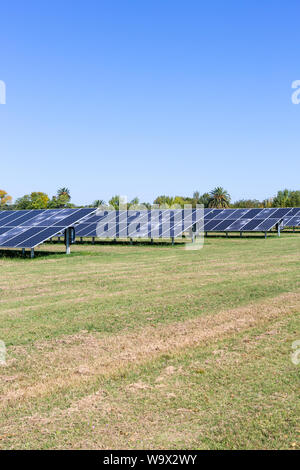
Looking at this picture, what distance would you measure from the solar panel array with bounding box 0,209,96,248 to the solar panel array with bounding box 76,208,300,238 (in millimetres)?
→ 4772

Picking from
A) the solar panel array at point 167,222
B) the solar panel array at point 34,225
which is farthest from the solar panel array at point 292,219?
the solar panel array at point 34,225

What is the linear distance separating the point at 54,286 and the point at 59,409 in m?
8.33

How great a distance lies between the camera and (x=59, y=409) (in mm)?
4801

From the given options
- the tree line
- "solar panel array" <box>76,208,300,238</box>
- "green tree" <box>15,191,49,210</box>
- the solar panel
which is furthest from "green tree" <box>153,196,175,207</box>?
the solar panel

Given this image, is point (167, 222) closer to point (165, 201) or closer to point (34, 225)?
point (34, 225)

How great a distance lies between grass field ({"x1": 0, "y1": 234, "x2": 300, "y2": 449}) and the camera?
427 cm

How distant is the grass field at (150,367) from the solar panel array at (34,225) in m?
9.73

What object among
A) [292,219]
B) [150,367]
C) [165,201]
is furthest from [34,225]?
[165,201]

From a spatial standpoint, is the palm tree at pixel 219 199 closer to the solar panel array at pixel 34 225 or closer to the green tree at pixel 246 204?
the green tree at pixel 246 204

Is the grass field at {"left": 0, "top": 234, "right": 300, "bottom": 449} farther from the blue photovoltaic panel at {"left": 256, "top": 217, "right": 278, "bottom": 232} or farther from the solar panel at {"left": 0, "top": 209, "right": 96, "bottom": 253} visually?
the blue photovoltaic panel at {"left": 256, "top": 217, "right": 278, "bottom": 232}

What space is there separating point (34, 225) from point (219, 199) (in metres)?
67.6

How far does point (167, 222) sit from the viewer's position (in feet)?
104

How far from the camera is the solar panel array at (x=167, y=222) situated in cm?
3059
